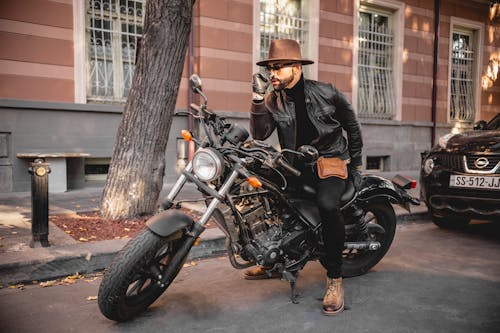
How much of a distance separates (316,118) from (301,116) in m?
0.11

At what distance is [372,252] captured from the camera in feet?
12.8

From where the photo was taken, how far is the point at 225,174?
2.86 metres

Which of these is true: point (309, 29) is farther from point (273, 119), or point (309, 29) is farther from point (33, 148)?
point (273, 119)

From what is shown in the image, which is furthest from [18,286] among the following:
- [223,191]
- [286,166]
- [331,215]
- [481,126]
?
[481,126]

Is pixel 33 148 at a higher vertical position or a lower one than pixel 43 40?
lower

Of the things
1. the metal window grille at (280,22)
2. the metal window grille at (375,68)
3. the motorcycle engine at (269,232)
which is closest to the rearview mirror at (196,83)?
the motorcycle engine at (269,232)

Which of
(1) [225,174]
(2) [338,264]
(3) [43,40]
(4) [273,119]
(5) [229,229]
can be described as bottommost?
(2) [338,264]

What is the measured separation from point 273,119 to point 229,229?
929mm

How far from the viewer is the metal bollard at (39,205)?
4090mm

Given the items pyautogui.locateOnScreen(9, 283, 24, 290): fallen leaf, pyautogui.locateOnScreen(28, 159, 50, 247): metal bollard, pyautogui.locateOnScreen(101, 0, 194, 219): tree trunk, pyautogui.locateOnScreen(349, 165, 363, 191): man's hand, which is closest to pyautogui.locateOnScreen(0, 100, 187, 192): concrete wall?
pyautogui.locateOnScreen(101, 0, 194, 219): tree trunk

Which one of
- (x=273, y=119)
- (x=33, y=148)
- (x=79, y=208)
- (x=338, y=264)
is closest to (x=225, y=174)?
(x=273, y=119)

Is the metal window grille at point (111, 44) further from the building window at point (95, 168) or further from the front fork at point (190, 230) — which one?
the front fork at point (190, 230)

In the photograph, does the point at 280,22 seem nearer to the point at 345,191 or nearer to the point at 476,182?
the point at 476,182

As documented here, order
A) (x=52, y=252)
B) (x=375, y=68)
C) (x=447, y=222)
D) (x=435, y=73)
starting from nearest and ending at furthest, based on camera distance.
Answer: (x=52, y=252)
(x=447, y=222)
(x=375, y=68)
(x=435, y=73)
